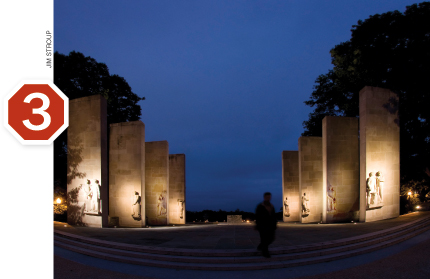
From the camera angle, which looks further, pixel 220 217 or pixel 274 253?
pixel 220 217

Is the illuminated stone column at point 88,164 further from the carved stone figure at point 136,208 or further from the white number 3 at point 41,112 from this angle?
the white number 3 at point 41,112

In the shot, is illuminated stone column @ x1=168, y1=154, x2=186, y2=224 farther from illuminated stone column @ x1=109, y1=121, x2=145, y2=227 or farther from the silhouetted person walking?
the silhouetted person walking

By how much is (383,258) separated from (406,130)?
1477cm

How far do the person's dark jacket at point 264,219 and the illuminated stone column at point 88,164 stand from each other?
35.3 feet

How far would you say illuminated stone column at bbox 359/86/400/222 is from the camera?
1523cm

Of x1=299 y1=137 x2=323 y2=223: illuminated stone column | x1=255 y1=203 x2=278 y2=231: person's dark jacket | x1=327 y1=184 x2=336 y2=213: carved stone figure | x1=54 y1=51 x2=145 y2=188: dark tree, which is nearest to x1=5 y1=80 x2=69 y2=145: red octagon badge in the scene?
x1=255 y1=203 x2=278 y2=231: person's dark jacket

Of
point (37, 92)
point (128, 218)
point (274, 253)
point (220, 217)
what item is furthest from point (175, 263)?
point (220, 217)

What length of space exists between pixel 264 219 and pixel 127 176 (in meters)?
13.3

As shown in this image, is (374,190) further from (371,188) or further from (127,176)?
(127,176)

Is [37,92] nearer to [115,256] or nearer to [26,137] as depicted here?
[26,137]

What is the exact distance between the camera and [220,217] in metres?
36.2

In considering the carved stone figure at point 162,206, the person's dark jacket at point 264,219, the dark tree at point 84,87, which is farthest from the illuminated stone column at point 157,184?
the person's dark jacket at point 264,219

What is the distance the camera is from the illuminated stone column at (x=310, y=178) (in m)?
21.3

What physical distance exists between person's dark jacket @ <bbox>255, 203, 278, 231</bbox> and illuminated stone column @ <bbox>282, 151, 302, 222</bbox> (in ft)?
61.0
